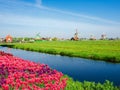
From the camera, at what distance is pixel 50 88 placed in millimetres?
9508

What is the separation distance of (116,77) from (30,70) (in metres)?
12.4

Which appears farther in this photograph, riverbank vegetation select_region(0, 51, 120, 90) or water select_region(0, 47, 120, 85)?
water select_region(0, 47, 120, 85)

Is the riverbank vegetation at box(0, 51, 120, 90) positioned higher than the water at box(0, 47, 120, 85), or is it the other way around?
the riverbank vegetation at box(0, 51, 120, 90)

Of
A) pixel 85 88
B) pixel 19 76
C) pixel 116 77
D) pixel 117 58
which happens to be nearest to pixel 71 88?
pixel 85 88

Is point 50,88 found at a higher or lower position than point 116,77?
higher

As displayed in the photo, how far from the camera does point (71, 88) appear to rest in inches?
433

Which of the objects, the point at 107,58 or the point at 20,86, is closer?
the point at 20,86

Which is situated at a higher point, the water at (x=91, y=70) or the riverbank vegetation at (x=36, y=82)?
the riverbank vegetation at (x=36, y=82)

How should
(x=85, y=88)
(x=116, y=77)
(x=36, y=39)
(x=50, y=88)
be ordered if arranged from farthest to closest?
(x=36, y=39), (x=116, y=77), (x=85, y=88), (x=50, y=88)

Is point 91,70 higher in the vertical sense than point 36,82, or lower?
lower

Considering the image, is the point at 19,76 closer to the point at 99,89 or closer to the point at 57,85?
the point at 57,85

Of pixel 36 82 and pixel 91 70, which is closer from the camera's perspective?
pixel 36 82

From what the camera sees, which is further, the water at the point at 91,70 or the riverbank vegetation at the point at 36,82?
the water at the point at 91,70

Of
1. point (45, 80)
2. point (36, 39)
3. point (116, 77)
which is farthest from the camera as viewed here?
point (36, 39)
